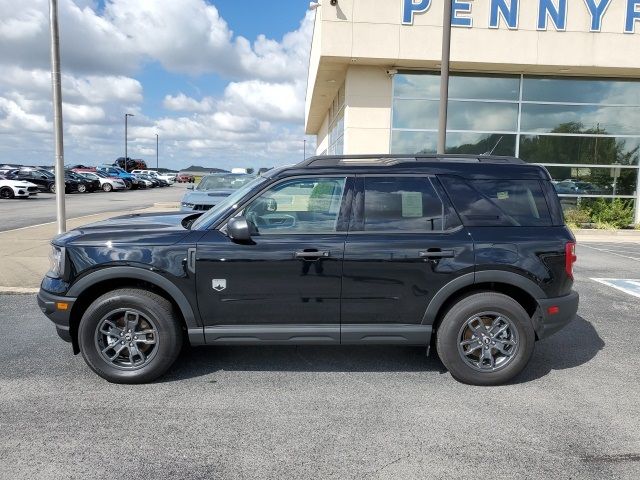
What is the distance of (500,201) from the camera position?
4195 mm

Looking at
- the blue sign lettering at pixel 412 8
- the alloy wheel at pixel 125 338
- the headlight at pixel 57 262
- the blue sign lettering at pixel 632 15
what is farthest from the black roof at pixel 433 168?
the blue sign lettering at pixel 632 15

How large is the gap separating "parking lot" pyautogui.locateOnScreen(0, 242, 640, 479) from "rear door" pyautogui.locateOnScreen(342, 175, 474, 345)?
0.54 meters

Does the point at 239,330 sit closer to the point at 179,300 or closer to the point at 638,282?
the point at 179,300

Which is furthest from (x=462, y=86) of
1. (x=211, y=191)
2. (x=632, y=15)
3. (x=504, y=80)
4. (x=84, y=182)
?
(x=84, y=182)

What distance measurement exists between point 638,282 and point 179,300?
7581 mm

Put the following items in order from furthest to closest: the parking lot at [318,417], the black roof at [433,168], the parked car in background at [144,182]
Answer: the parked car in background at [144,182], the black roof at [433,168], the parking lot at [318,417]

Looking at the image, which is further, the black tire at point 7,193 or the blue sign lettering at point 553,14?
the black tire at point 7,193

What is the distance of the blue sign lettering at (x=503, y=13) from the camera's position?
14.5m

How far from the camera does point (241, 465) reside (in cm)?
299

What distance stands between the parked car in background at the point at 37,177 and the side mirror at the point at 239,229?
3345cm

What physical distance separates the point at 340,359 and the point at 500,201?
6.49 feet

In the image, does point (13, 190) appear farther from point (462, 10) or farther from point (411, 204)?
point (411, 204)

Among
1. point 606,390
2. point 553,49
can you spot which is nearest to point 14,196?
point 553,49

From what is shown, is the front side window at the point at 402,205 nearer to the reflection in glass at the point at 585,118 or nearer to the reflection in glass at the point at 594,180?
the reflection in glass at the point at 585,118
